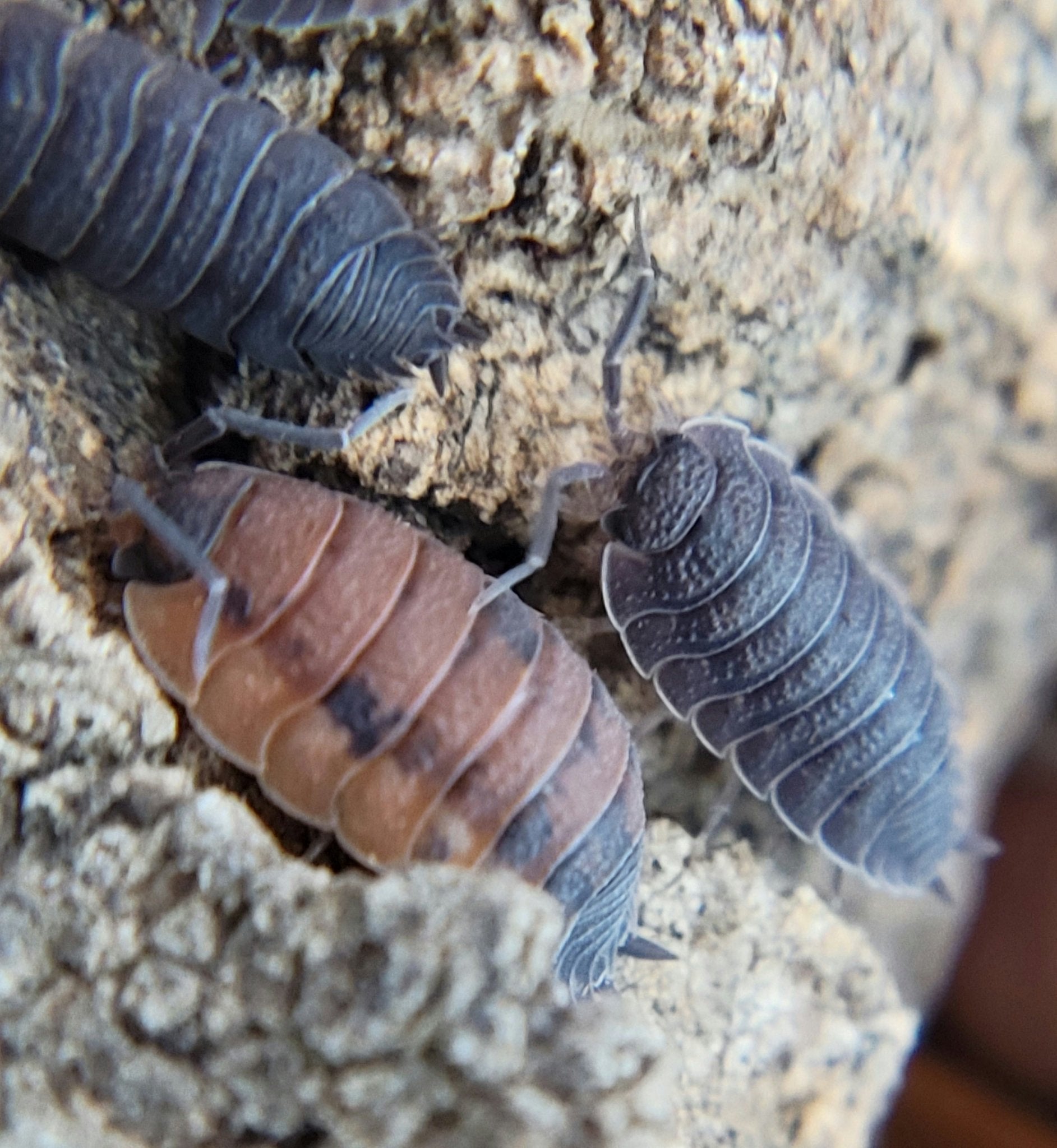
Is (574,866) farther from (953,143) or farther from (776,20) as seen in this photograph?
(953,143)

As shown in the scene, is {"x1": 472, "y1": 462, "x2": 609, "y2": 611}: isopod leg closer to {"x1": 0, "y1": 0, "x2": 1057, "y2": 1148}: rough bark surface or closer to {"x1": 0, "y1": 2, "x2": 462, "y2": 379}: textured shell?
{"x1": 0, "y1": 0, "x2": 1057, "y2": 1148}: rough bark surface

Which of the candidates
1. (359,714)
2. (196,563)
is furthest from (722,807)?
(196,563)

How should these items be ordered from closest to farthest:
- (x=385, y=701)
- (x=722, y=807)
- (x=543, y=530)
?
1. (x=385, y=701)
2. (x=543, y=530)
3. (x=722, y=807)

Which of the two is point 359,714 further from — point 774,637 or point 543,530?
point 774,637

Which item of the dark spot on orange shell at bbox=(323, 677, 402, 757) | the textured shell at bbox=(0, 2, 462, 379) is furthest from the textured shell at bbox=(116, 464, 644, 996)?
the textured shell at bbox=(0, 2, 462, 379)

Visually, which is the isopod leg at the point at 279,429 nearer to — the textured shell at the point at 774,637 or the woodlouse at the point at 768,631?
the woodlouse at the point at 768,631

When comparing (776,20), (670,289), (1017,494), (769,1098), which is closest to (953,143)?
(776,20)
